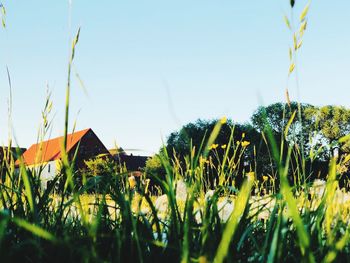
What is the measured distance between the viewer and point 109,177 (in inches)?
41.1

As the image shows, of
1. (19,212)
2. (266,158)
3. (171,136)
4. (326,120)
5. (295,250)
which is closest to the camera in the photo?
(295,250)

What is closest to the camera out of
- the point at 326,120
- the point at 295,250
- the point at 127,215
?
the point at 127,215

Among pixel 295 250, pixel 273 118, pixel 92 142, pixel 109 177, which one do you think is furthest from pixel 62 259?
pixel 273 118

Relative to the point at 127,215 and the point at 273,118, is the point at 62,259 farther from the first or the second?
the point at 273,118

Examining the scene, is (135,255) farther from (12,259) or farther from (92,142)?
(92,142)

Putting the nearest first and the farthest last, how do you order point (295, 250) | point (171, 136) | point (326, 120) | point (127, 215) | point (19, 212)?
point (127, 215), point (295, 250), point (19, 212), point (171, 136), point (326, 120)

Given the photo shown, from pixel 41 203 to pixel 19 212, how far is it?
12cm

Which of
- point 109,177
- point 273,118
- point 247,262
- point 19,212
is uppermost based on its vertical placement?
point 273,118

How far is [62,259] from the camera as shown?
104 cm

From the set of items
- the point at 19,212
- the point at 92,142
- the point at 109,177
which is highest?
the point at 92,142

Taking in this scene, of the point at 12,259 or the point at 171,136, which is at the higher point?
the point at 171,136

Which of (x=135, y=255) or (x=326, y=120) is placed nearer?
(x=135, y=255)

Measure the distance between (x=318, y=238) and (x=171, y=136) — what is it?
42.9 meters

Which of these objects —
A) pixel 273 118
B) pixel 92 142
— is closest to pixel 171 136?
pixel 92 142
